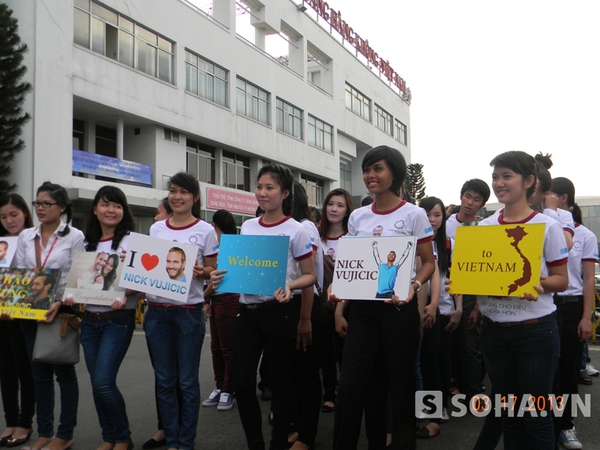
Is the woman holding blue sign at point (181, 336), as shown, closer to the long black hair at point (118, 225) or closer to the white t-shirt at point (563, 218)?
the long black hair at point (118, 225)

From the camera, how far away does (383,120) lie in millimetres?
46875

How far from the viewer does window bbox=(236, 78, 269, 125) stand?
2862cm

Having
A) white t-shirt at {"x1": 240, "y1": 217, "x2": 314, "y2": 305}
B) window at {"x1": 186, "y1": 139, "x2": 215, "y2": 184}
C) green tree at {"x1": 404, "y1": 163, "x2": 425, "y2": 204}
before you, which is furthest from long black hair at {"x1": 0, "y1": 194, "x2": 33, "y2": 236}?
green tree at {"x1": 404, "y1": 163, "x2": 425, "y2": 204}

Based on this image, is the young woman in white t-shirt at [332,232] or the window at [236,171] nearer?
the young woman in white t-shirt at [332,232]

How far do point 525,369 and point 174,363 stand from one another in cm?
242

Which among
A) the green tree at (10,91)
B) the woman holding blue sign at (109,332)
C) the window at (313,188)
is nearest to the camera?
the woman holding blue sign at (109,332)

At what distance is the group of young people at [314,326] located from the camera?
3213 mm

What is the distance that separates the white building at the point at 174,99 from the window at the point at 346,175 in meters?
2.76

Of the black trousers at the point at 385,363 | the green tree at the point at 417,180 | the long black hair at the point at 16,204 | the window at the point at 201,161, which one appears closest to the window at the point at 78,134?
the window at the point at 201,161

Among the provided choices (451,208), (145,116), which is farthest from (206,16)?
(451,208)

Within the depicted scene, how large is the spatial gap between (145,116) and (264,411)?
62.3ft

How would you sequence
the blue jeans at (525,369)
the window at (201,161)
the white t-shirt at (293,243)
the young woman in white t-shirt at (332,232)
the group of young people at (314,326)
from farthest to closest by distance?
the window at (201,161) → the young woman in white t-shirt at (332,232) → the white t-shirt at (293,243) → the group of young people at (314,326) → the blue jeans at (525,369)

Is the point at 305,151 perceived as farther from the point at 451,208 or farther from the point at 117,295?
the point at 117,295

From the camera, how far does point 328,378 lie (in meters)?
5.60
